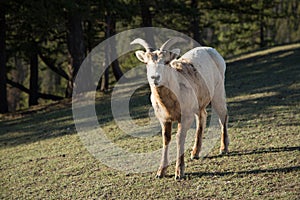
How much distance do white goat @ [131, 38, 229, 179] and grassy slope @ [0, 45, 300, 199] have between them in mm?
465

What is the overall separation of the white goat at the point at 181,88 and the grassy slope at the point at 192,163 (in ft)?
1.53

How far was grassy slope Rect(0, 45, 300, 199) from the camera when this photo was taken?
19.9ft

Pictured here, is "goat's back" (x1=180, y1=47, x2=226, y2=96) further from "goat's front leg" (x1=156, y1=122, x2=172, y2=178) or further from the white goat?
"goat's front leg" (x1=156, y1=122, x2=172, y2=178)

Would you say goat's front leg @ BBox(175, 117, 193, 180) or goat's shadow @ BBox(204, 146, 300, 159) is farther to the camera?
goat's shadow @ BBox(204, 146, 300, 159)

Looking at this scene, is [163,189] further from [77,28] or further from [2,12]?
[2,12]

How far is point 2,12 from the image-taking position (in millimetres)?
18328

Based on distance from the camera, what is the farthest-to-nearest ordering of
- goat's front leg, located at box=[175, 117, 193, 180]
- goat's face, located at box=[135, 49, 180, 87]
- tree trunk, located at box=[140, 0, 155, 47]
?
tree trunk, located at box=[140, 0, 155, 47] → goat's front leg, located at box=[175, 117, 193, 180] → goat's face, located at box=[135, 49, 180, 87]

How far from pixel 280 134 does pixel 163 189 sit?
3.25 metres

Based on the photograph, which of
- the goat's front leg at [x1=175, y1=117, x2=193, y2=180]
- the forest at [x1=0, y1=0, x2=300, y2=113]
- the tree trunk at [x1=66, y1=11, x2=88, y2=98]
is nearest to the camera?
the goat's front leg at [x1=175, y1=117, x2=193, y2=180]

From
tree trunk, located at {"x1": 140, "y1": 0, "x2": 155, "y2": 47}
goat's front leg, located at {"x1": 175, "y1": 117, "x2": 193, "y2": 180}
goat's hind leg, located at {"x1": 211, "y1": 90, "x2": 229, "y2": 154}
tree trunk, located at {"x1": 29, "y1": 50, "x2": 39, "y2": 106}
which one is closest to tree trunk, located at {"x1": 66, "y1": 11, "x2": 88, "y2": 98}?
tree trunk, located at {"x1": 140, "y1": 0, "x2": 155, "y2": 47}

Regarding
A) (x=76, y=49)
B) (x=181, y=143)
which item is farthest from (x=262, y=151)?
(x=76, y=49)

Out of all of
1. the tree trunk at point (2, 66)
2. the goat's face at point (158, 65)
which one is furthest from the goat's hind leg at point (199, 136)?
the tree trunk at point (2, 66)

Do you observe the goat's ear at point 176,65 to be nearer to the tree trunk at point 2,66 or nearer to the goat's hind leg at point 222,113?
the goat's hind leg at point 222,113

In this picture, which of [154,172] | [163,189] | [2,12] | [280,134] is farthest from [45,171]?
[2,12]
